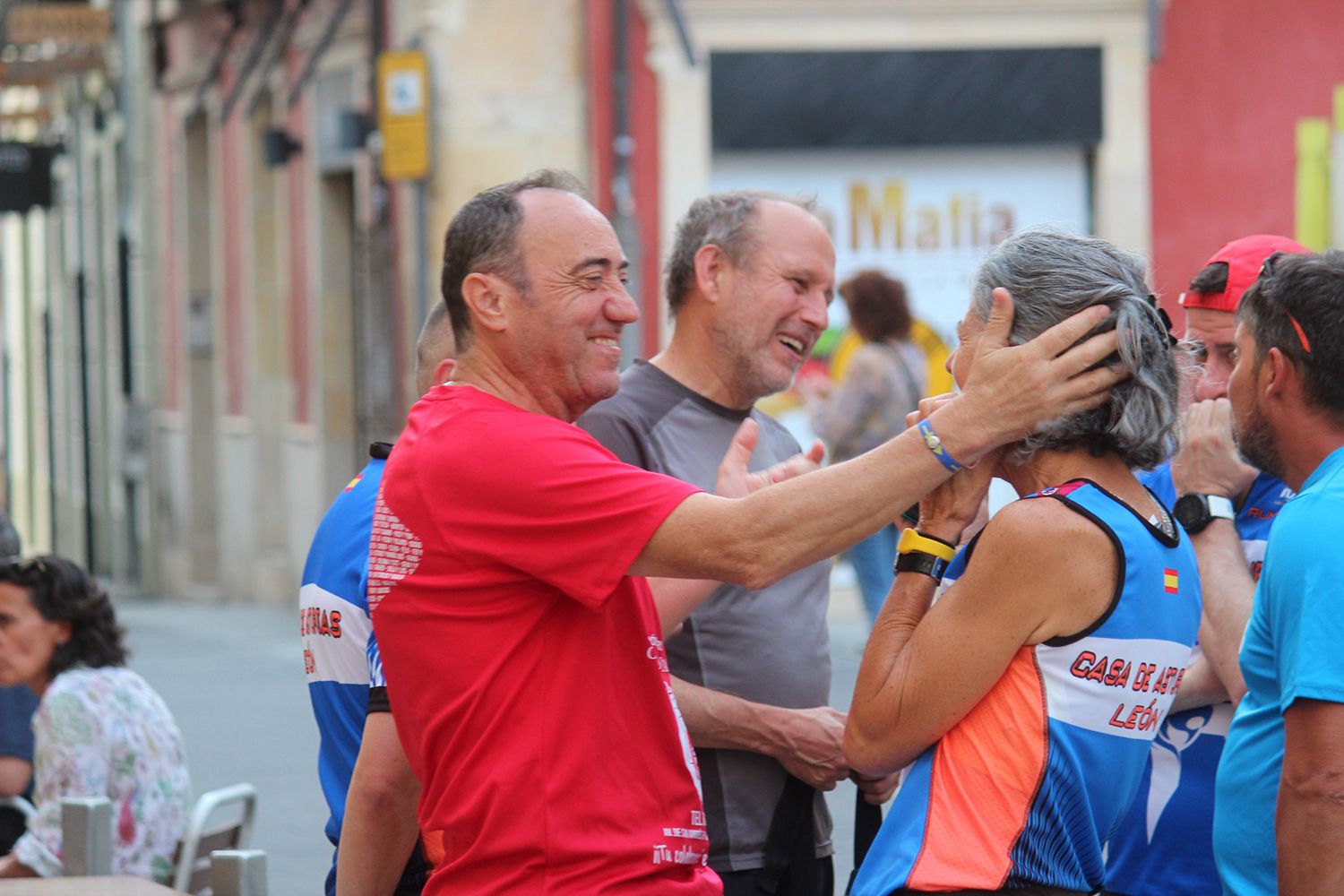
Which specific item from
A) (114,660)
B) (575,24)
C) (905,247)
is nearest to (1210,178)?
(905,247)

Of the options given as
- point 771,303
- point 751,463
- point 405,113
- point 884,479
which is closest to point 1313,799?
point 884,479

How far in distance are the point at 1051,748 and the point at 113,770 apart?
10.1ft

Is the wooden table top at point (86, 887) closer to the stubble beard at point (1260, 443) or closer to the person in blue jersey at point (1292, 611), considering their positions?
the person in blue jersey at point (1292, 611)

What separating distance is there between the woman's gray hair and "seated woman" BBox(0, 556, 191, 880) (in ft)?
9.64

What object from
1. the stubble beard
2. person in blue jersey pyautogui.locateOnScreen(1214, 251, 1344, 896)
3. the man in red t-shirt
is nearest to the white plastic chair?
the man in red t-shirt

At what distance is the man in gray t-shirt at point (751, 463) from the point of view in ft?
11.8

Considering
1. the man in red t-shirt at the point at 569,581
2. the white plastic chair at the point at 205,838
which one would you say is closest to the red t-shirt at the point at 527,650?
the man in red t-shirt at the point at 569,581

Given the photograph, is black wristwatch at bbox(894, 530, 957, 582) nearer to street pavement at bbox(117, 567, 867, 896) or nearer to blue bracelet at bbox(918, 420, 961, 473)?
blue bracelet at bbox(918, 420, 961, 473)

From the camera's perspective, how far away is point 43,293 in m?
28.8

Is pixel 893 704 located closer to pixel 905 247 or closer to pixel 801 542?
pixel 801 542

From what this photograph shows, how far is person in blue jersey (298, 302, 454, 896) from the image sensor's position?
317 centimetres

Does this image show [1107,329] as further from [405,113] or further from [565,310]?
[405,113]

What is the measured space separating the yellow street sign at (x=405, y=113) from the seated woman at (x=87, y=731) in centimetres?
842

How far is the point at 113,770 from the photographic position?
5004 mm
